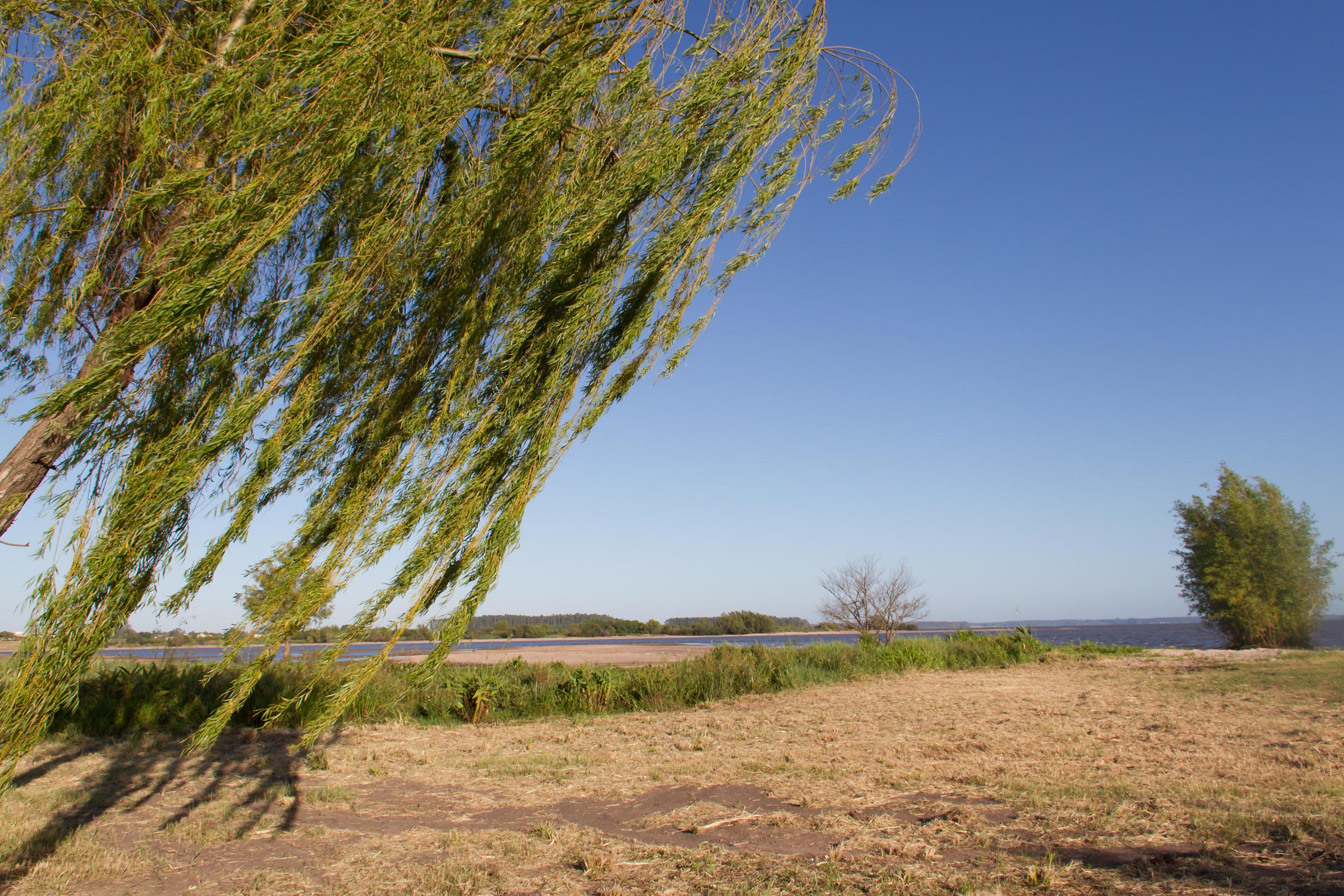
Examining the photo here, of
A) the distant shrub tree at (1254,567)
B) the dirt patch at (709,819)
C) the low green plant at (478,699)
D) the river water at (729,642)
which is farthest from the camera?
the distant shrub tree at (1254,567)

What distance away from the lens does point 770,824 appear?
5105 millimetres

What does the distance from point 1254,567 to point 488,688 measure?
1208 inches

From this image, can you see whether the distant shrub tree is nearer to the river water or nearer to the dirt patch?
the river water

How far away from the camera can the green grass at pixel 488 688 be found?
9.67 meters

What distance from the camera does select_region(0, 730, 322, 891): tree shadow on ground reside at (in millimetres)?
5117

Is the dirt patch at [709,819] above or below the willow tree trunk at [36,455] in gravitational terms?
below

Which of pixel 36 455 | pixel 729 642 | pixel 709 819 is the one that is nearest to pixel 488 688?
pixel 709 819

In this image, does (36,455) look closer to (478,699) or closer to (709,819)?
(709,819)

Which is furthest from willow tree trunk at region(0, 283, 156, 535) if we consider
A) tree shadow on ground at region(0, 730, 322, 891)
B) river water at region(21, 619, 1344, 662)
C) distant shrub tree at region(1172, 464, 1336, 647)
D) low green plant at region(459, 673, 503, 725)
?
distant shrub tree at region(1172, 464, 1336, 647)

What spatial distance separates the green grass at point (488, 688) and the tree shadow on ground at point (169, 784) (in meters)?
0.55

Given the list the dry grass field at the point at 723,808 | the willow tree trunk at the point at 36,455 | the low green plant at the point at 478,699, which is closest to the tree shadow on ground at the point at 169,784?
the dry grass field at the point at 723,808

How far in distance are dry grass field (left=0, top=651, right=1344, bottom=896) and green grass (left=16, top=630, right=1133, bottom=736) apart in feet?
2.90

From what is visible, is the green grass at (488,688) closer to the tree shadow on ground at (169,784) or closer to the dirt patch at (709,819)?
the tree shadow on ground at (169,784)

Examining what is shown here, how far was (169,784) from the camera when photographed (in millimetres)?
6918
